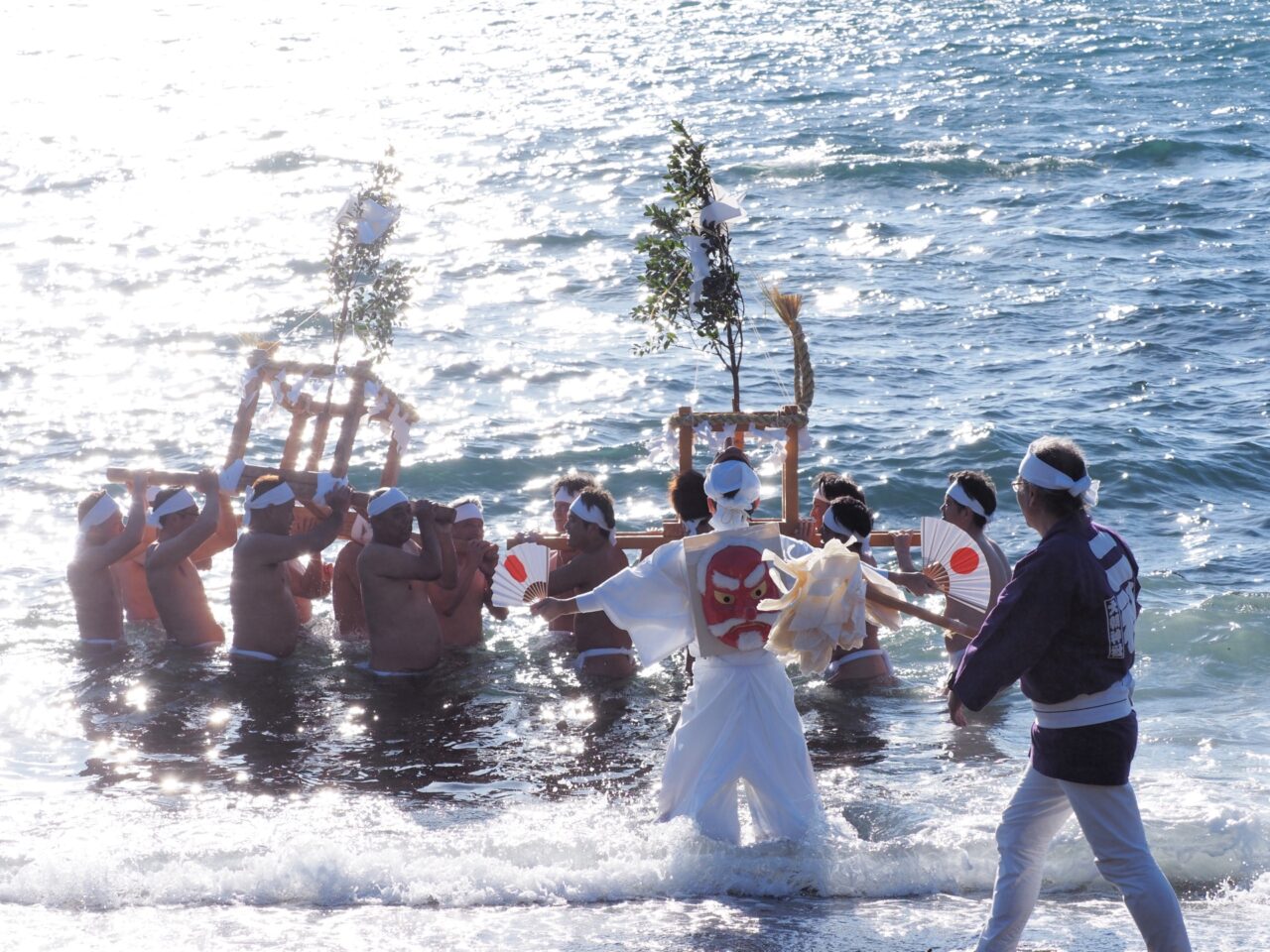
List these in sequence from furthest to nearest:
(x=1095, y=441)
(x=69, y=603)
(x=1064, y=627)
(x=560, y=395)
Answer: (x=560, y=395)
(x=1095, y=441)
(x=69, y=603)
(x=1064, y=627)

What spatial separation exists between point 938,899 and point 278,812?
3084 mm

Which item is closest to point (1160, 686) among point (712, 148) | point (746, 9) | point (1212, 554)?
point (1212, 554)

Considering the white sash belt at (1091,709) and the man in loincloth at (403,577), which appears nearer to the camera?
the white sash belt at (1091,709)

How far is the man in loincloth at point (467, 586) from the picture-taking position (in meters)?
8.82

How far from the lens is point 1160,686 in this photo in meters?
8.82

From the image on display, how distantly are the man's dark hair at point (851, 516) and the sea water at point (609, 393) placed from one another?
127 centimetres

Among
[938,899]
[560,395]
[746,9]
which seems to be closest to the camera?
[938,899]

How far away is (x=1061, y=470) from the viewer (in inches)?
185

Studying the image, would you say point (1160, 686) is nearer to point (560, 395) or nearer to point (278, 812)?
point (278, 812)

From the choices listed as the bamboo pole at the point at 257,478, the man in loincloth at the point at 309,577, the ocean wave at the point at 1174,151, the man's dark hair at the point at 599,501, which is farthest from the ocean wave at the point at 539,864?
the ocean wave at the point at 1174,151

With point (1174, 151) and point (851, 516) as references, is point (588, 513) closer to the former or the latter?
point (851, 516)

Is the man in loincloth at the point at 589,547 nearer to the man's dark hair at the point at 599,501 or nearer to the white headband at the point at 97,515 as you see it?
the man's dark hair at the point at 599,501

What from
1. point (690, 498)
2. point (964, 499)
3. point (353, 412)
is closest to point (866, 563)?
point (964, 499)

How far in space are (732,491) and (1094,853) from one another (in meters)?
2.00
